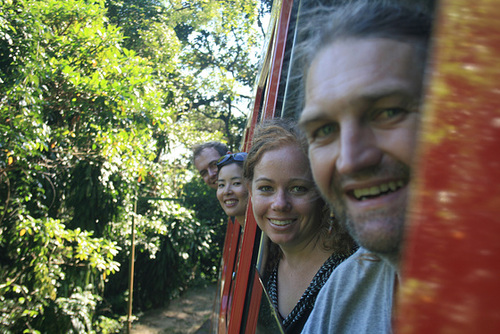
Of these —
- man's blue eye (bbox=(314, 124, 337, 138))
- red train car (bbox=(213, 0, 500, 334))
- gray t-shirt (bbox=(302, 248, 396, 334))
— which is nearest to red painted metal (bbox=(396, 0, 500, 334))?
red train car (bbox=(213, 0, 500, 334))

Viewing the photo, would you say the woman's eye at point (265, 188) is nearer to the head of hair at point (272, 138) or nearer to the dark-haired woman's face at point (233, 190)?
the head of hair at point (272, 138)

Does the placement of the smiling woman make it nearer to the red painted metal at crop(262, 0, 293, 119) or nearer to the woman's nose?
the red painted metal at crop(262, 0, 293, 119)

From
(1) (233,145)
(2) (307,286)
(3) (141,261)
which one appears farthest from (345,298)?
(1) (233,145)

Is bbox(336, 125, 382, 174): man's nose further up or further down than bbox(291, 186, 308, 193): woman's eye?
further up

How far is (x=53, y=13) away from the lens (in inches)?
202

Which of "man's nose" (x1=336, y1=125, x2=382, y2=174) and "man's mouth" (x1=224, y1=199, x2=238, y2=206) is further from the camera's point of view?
"man's mouth" (x1=224, y1=199, x2=238, y2=206)

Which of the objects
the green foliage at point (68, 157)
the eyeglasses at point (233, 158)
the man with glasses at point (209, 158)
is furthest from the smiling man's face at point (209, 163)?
the green foliage at point (68, 157)

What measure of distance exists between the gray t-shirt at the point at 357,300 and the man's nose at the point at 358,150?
A: 302 mm

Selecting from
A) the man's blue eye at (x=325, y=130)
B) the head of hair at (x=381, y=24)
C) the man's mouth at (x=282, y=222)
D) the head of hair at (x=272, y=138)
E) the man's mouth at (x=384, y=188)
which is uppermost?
the head of hair at (x=381, y=24)

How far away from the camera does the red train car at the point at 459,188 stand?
26 centimetres

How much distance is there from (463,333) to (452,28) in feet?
0.73

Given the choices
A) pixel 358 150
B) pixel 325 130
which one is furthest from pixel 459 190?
pixel 325 130

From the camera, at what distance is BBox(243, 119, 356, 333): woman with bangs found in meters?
1.52

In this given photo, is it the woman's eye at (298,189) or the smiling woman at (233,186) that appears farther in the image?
the smiling woman at (233,186)
